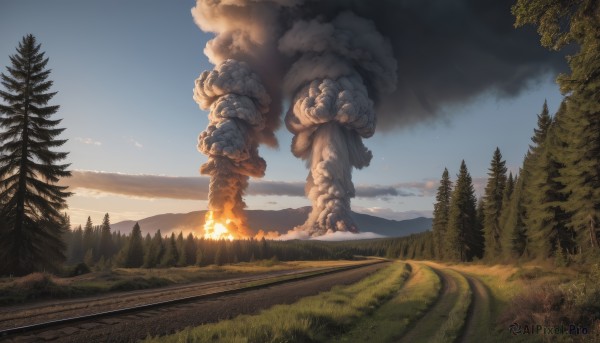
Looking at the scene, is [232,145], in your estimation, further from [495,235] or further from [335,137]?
[495,235]

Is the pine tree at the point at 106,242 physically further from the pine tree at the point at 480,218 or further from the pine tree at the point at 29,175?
the pine tree at the point at 480,218

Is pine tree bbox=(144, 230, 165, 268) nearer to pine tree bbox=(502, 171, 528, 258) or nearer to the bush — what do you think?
the bush

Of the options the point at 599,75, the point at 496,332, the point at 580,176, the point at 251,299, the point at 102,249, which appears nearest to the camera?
the point at 599,75

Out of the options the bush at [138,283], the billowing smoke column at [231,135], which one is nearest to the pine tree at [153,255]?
the billowing smoke column at [231,135]

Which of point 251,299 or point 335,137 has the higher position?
point 335,137

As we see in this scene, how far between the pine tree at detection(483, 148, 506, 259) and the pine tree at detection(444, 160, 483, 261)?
378 cm

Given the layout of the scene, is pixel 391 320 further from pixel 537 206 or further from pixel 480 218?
pixel 480 218

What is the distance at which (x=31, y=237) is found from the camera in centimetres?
2395

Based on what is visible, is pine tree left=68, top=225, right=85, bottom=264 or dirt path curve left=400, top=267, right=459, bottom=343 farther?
pine tree left=68, top=225, right=85, bottom=264

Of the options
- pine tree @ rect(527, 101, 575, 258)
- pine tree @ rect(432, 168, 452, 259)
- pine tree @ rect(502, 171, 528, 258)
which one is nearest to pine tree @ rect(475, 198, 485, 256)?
pine tree @ rect(432, 168, 452, 259)

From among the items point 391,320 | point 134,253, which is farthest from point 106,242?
point 391,320

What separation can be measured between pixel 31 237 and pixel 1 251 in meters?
1.65

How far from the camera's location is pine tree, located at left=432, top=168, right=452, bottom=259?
244 ft

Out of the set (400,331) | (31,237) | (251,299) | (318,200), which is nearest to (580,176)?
(400,331)
